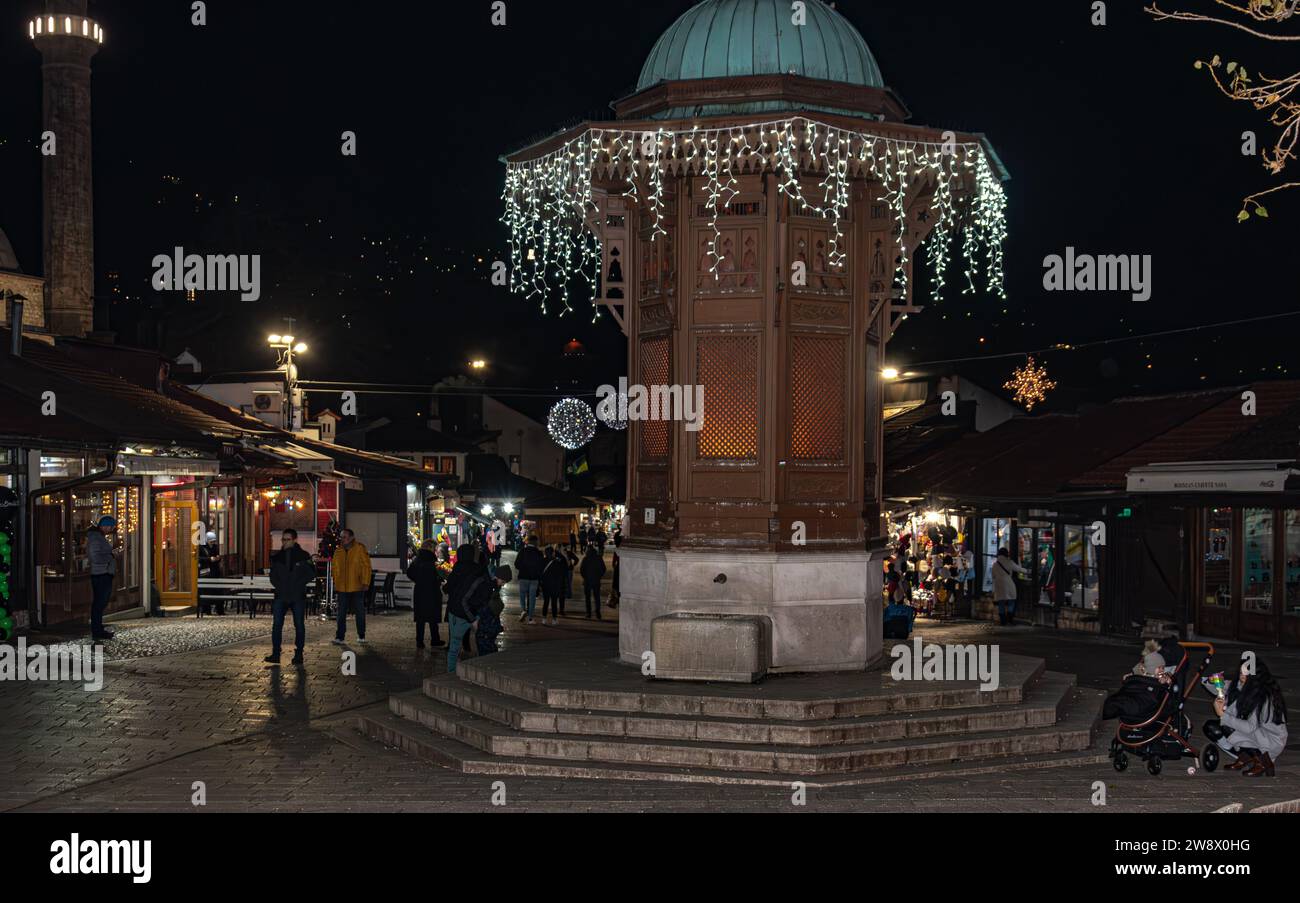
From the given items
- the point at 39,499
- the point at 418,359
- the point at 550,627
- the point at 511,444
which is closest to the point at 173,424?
the point at 39,499

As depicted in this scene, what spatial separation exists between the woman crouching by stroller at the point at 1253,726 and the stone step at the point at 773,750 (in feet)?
3.90

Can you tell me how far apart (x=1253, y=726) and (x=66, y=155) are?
38562 mm

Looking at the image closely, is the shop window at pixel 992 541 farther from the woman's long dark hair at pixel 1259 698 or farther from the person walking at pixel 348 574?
the woman's long dark hair at pixel 1259 698

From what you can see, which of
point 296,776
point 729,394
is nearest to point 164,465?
point 729,394

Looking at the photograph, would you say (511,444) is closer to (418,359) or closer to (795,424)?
(418,359)

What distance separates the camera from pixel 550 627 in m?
27.2

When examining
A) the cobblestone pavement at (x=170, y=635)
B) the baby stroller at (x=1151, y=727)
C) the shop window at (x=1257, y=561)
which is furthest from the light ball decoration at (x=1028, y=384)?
the baby stroller at (x=1151, y=727)

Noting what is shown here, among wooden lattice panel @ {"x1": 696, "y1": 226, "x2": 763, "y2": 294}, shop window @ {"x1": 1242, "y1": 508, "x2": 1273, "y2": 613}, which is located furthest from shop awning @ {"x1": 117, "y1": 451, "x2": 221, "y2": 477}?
shop window @ {"x1": 1242, "y1": 508, "x2": 1273, "y2": 613}

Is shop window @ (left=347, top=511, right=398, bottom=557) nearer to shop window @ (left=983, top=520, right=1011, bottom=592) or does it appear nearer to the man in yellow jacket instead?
shop window @ (left=983, top=520, right=1011, bottom=592)

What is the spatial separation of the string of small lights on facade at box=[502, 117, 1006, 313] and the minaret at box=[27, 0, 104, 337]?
30.1m

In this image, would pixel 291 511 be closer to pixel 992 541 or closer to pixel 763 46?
pixel 992 541

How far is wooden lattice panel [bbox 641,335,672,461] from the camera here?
14.2 metres

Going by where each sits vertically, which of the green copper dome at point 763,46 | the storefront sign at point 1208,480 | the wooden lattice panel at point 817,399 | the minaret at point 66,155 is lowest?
the storefront sign at point 1208,480

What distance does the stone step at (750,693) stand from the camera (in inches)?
468
